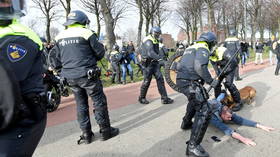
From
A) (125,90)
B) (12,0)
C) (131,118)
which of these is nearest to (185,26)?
(125,90)

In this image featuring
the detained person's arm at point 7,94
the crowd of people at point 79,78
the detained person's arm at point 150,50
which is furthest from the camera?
the detained person's arm at point 150,50

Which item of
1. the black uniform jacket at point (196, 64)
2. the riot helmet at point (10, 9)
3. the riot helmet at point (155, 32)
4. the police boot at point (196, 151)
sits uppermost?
the riot helmet at point (155, 32)

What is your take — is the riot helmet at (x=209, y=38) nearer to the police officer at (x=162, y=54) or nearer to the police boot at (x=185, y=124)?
the police boot at (x=185, y=124)

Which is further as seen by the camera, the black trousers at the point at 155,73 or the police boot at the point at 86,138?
the black trousers at the point at 155,73

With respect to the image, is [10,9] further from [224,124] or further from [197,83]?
[224,124]

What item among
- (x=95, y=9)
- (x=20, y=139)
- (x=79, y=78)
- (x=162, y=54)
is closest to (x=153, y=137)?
(x=79, y=78)

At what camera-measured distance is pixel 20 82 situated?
1.35 metres

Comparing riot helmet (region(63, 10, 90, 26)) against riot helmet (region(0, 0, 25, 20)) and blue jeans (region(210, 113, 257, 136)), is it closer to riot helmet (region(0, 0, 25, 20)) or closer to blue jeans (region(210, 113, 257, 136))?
riot helmet (region(0, 0, 25, 20))

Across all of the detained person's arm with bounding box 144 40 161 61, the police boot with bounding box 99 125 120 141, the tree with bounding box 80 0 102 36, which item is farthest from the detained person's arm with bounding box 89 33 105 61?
the tree with bounding box 80 0 102 36

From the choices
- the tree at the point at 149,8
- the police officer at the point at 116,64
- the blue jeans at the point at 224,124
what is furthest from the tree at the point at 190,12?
the blue jeans at the point at 224,124

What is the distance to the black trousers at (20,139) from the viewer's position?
1.35m

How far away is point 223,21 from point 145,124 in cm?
3501

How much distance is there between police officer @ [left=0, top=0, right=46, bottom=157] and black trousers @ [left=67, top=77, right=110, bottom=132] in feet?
5.80

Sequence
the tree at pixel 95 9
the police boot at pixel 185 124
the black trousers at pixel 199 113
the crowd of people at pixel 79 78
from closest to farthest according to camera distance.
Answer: the crowd of people at pixel 79 78
the black trousers at pixel 199 113
the police boot at pixel 185 124
the tree at pixel 95 9
